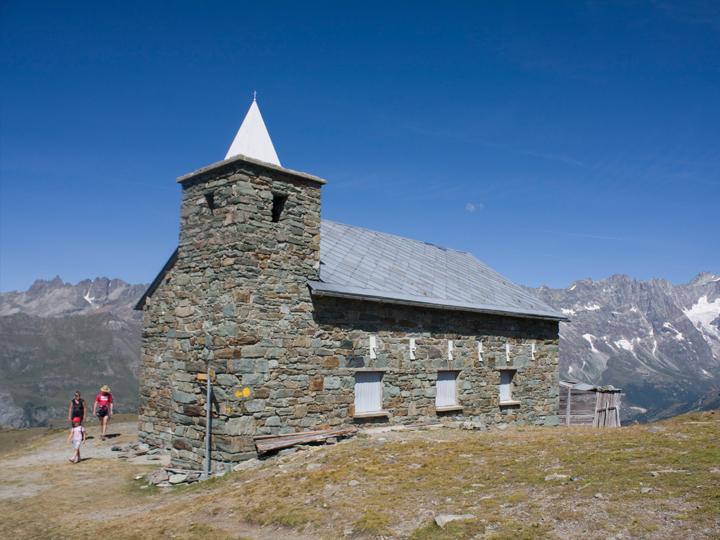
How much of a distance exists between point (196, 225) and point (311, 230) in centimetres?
299

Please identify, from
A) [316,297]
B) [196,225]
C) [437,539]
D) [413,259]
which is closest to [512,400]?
[413,259]

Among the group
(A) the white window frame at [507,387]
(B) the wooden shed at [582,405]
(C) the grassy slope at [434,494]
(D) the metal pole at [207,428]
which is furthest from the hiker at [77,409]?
(B) the wooden shed at [582,405]

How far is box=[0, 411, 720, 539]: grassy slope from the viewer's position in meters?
7.99

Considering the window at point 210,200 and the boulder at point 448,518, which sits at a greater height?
the window at point 210,200

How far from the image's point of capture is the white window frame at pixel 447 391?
1930 cm

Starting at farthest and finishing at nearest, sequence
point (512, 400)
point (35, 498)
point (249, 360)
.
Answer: point (512, 400), point (249, 360), point (35, 498)

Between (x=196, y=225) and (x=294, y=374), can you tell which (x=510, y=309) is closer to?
(x=294, y=374)

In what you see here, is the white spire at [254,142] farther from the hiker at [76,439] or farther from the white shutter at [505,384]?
the white shutter at [505,384]

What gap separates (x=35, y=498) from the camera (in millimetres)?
13477

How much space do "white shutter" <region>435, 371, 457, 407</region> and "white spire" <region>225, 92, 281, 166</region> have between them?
8.27 m

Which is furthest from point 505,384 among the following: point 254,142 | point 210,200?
point 210,200

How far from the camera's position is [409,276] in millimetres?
21016

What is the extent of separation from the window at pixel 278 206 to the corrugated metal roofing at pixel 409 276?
1.97 metres

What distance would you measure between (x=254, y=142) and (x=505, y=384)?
11.9m
